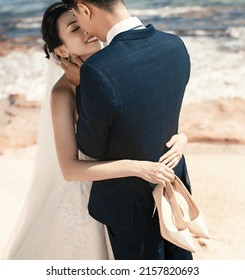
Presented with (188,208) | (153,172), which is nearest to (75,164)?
(153,172)

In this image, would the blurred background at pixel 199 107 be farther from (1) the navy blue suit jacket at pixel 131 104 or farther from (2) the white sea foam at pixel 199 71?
(1) the navy blue suit jacket at pixel 131 104

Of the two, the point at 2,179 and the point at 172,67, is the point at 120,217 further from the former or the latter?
the point at 2,179

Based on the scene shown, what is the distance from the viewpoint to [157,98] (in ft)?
6.90

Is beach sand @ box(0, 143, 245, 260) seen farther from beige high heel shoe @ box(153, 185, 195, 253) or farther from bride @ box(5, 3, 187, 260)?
beige high heel shoe @ box(153, 185, 195, 253)

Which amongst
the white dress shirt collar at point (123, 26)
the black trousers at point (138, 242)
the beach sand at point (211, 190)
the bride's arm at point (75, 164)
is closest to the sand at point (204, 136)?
the beach sand at point (211, 190)

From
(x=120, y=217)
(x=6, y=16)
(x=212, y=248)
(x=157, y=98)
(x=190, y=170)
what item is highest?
(x=157, y=98)

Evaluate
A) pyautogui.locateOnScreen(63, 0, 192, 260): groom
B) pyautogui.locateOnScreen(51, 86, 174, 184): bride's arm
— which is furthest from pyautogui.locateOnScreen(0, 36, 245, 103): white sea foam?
pyautogui.locateOnScreen(63, 0, 192, 260): groom

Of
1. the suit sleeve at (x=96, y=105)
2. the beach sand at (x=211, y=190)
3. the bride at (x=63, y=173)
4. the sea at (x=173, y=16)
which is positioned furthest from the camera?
the sea at (x=173, y=16)

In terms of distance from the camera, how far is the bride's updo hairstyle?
8.64 feet

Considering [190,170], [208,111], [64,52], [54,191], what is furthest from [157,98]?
[208,111]

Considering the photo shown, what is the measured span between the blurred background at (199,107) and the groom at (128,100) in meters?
1.84

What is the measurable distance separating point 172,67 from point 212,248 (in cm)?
227

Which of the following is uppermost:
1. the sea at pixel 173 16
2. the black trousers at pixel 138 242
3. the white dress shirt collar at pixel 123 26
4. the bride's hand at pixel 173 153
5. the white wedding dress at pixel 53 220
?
the white dress shirt collar at pixel 123 26

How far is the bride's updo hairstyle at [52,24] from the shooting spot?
263 centimetres
